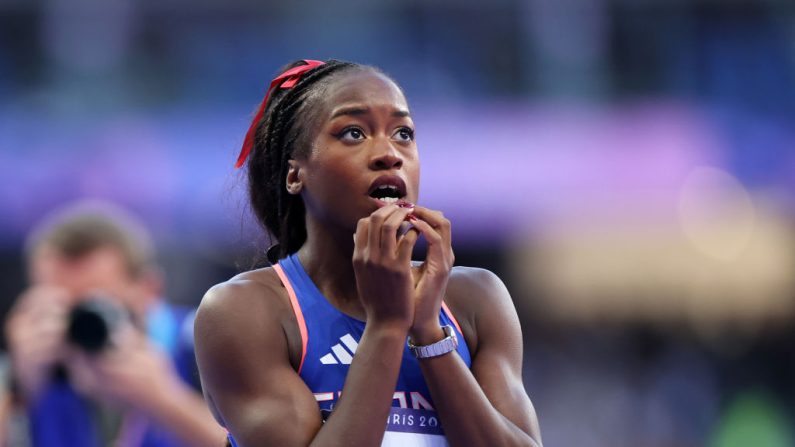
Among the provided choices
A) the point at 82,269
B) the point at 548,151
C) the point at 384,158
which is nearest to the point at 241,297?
the point at 384,158

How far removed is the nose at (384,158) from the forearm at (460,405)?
1.41 ft

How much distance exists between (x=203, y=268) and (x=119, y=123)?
1.50m

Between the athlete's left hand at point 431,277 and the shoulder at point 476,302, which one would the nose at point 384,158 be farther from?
the shoulder at point 476,302

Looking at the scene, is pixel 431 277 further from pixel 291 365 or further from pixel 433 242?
pixel 291 365

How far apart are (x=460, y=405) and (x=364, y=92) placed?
727 millimetres

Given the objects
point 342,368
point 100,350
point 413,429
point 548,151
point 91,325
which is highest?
point 342,368

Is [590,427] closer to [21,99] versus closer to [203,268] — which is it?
[203,268]

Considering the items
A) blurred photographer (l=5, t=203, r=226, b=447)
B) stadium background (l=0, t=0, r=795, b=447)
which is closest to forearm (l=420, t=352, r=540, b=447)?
blurred photographer (l=5, t=203, r=226, b=447)

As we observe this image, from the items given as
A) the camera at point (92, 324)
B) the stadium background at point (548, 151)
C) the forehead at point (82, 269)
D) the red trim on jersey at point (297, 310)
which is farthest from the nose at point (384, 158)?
the stadium background at point (548, 151)

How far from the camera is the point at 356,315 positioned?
2.42m

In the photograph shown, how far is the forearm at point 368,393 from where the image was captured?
2.08 m

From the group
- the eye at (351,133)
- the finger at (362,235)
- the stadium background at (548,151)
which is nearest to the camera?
the finger at (362,235)

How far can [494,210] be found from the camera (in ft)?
33.6

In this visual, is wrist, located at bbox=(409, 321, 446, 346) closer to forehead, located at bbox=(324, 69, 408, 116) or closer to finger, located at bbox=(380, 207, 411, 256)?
finger, located at bbox=(380, 207, 411, 256)
